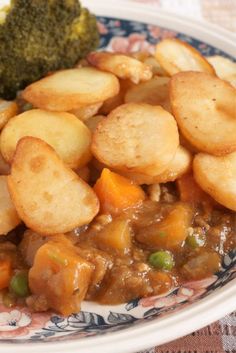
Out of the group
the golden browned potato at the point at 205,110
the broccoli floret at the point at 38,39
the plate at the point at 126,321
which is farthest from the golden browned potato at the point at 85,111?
the plate at the point at 126,321

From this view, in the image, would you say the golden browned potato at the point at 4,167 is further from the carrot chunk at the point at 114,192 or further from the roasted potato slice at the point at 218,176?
the roasted potato slice at the point at 218,176

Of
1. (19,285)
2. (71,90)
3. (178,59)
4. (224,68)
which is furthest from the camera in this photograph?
(224,68)

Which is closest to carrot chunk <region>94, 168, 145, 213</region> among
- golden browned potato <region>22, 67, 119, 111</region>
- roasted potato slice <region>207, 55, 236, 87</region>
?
golden browned potato <region>22, 67, 119, 111</region>

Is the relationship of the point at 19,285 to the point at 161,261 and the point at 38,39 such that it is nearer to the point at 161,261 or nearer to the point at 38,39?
the point at 161,261

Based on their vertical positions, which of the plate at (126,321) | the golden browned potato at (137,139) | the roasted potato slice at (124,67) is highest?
the roasted potato slice at (124,67)

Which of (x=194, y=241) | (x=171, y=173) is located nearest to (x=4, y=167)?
(x=171, y=173)

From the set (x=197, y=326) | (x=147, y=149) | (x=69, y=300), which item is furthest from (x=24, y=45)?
(x=197, y=326)

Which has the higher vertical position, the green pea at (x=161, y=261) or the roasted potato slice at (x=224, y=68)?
the roasted potato slice at (x=224, y=68)
